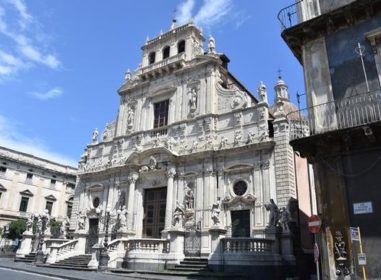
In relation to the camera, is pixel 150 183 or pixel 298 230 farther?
pixel 150 183

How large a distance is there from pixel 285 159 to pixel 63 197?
1411 inches

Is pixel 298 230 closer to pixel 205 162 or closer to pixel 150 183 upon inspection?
pixel 205 162

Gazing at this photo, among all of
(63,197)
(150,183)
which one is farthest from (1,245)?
(150,183)

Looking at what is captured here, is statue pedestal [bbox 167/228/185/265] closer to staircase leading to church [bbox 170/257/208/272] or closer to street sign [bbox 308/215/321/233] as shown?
staircase leading to church [bbox 170/257/208/272]

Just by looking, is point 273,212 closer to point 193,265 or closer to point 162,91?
point 193,265

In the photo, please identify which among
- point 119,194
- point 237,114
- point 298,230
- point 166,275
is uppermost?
point 237,114

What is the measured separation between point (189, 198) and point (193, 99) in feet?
22.5

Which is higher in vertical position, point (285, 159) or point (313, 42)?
point (313, 42)

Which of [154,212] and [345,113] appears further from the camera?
[154,212]

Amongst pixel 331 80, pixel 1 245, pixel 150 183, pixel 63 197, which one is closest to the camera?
pixel 331 80

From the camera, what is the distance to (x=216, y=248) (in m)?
16.0

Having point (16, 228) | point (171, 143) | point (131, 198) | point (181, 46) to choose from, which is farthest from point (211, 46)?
point (16, 228)

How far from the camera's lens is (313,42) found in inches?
455

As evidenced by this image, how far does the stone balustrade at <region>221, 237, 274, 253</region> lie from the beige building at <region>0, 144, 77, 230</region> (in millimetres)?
32657
